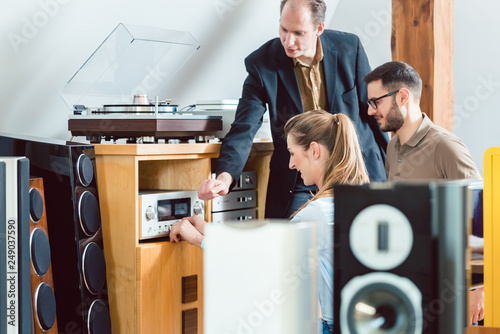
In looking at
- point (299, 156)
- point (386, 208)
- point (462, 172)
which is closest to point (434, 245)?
point (386, 208)

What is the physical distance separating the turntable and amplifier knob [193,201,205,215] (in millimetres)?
255

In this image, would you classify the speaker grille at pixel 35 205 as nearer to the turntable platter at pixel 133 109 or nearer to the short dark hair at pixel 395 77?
the turntable platter at pixel 133 109

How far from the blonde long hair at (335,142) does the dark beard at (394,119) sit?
0.71 meters

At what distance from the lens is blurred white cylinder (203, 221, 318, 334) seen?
24.6 inches

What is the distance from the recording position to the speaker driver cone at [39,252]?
5.92 ft

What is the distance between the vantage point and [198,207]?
254cm

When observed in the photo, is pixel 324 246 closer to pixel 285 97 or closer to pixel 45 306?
pixel 45 306

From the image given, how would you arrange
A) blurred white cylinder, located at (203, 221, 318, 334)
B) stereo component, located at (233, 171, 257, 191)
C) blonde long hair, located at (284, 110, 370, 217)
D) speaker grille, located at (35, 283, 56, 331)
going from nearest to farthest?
blurred white cylinder, located at (203, 221, 318, 334) → blonde long hair, located at (284, 110, 370, 217) → speaker grille, located at (35, 283, 56, 331) → stereo component, located at (233, 171, 257, 191)

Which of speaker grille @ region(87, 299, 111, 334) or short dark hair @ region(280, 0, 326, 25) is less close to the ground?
short dark hair @ region(280, 0, 326, 25)

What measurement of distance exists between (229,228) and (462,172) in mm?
1678

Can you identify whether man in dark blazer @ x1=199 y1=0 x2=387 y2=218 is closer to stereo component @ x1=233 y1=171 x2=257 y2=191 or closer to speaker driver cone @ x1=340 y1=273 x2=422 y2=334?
stereo component @ x1=233 y1=171 x2=257 y2=191

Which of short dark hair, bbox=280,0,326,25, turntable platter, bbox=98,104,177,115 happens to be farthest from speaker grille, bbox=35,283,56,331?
short dark hair, bbox=280,0,326,25

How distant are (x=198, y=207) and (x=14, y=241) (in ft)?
4.54

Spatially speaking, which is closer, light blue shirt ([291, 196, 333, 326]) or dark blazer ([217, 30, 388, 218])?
light blue shirt ([291, 196, 333, 326])
